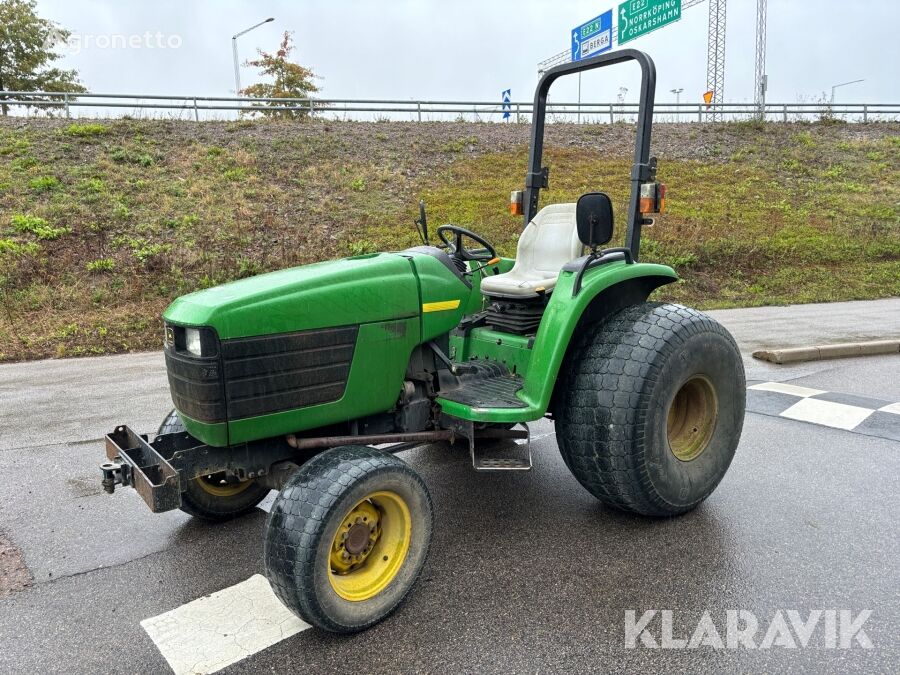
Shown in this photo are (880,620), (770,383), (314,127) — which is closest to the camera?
(880,620)

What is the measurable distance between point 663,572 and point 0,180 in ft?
46.4

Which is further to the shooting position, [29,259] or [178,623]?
[29,259]

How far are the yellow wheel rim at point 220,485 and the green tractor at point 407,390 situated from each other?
0.04 feet

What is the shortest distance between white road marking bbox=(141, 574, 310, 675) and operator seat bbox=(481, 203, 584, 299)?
1908mm

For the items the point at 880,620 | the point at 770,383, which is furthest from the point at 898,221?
the point at 880,620

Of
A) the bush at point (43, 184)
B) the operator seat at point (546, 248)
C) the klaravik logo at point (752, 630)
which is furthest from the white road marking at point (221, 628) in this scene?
the bush at point (43, 184)

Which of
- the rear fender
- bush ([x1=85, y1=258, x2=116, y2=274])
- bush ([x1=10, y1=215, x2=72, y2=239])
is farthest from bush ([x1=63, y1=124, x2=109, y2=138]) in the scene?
the rear fender

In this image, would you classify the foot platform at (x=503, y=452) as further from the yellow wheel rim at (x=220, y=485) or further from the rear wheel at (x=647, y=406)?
the yellow wheel rim at (x=220, y=485)

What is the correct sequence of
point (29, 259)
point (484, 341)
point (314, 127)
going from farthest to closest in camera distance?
point (314, 127)
point (29, 259)
point (484, 341)

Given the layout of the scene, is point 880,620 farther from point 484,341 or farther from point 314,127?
point 314,127

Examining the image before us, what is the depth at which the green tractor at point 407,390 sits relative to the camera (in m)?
2.59

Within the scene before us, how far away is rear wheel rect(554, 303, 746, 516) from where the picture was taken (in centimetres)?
311

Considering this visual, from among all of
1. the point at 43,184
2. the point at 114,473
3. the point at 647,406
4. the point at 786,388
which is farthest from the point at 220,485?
the point at 43,184

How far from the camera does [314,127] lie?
17.2m
